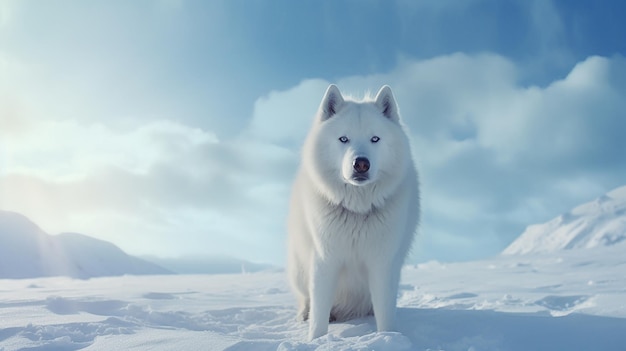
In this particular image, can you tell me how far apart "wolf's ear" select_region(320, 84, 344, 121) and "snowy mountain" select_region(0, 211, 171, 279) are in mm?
39861

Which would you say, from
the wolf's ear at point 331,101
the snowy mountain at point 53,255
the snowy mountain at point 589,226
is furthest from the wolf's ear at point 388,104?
the snowy mountain at point 589,226

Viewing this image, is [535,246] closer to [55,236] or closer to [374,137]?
[55,236]

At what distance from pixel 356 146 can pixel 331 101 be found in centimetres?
70

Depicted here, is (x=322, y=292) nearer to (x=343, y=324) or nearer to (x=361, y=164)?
(x=343, y=324)

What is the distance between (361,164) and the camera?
373 centimetres

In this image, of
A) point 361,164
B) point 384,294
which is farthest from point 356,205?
point 384,294

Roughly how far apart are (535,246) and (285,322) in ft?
356

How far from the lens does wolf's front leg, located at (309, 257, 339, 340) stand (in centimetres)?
406

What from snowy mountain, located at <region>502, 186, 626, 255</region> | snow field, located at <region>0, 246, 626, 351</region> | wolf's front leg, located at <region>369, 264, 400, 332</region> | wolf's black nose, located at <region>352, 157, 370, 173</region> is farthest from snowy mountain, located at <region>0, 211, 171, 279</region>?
snowy mountain, located at <region>502, 186, 626, 255</region>

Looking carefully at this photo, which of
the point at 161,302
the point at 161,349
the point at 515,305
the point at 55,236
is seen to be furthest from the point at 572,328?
the point at 55,236

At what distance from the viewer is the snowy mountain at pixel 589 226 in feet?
210

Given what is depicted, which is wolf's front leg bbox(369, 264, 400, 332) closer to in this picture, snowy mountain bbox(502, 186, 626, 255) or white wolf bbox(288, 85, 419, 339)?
white wolf bbox(288, 85, 419, 339)

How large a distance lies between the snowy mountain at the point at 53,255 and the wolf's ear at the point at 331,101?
3986 centimetres

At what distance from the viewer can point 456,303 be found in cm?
618
